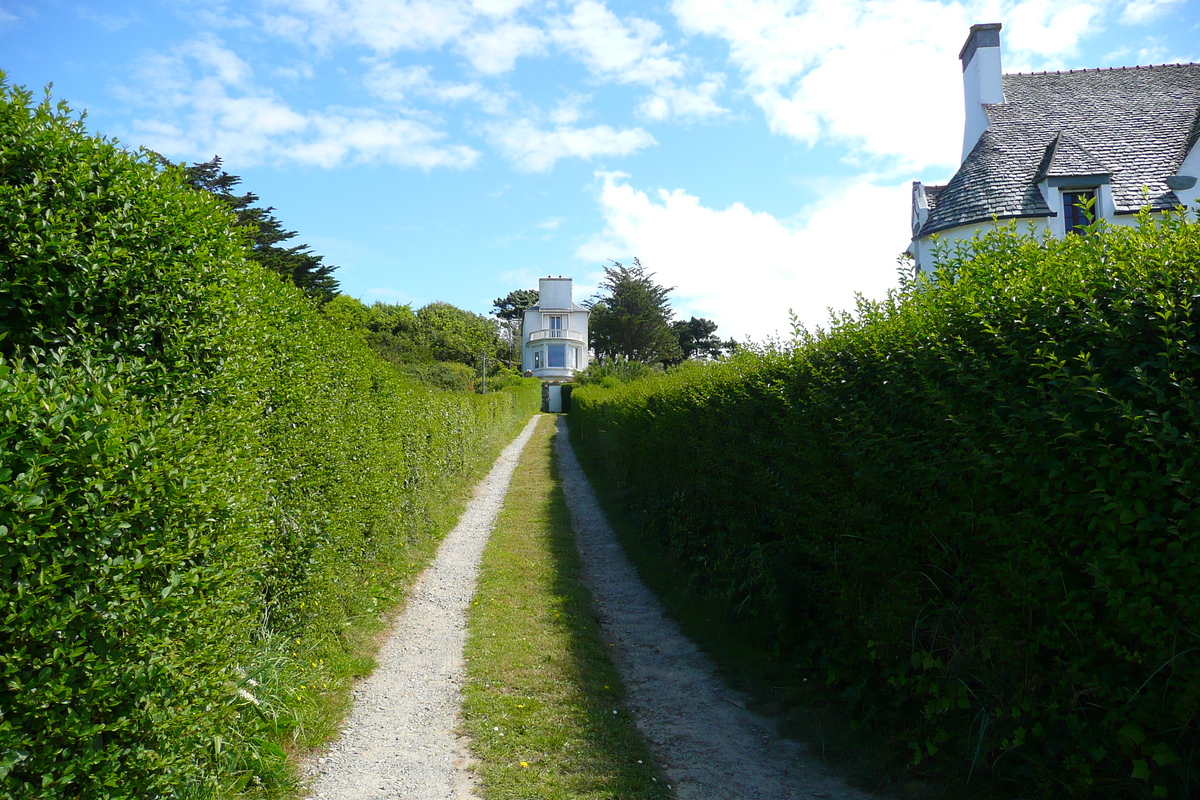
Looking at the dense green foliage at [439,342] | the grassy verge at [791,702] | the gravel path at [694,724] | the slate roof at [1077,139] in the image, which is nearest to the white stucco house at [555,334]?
the dense green foliage at [439,342]

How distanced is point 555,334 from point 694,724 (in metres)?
59.9

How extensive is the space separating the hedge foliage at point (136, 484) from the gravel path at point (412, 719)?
1.60 ft

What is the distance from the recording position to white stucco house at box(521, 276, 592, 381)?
6438 cm

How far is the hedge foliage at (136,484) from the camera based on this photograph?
2656 millimetres

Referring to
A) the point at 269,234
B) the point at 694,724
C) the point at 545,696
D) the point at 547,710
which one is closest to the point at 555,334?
the point at 269,234

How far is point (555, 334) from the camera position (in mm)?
64625

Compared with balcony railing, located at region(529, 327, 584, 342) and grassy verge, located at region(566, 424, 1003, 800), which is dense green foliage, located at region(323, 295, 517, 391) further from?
grassy verge, located at region(566, 424, 1003, 800)

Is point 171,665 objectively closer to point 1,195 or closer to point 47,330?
point 47,330

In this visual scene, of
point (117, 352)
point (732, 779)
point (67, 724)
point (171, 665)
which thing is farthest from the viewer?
point (732, 779)

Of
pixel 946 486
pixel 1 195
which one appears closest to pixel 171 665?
pixel 1 195

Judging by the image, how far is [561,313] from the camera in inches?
2687

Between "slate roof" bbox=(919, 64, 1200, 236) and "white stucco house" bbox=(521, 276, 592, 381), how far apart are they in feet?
145

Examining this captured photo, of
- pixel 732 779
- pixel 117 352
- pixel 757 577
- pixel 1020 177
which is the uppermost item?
pixel 1020 177

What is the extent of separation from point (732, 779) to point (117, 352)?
14.7 ft
